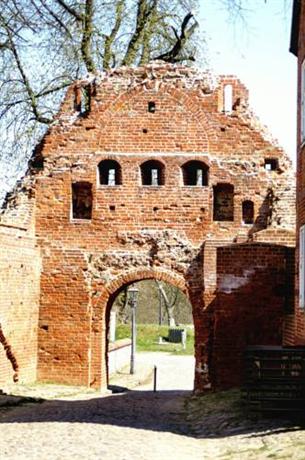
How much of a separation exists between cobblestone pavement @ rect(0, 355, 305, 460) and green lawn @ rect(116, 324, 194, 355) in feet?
79.2

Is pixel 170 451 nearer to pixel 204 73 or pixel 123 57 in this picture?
pixel 204 73

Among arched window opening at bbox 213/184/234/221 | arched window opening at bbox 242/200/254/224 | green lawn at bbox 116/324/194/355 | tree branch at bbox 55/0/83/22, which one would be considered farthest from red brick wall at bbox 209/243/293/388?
green lawn at bbox 116/324/194/355

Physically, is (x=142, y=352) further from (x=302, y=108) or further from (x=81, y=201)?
(x=302, y=108)

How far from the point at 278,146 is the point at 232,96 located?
5.22 feet

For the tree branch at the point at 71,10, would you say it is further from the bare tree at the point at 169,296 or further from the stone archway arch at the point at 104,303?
the bare tree at the point at 169,296

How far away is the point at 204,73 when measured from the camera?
2225 cm

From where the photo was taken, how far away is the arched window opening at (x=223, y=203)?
72.0ft

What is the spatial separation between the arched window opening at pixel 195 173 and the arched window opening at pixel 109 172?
1493 mm

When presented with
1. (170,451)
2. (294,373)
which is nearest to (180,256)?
(294,373)

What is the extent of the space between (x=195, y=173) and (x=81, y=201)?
107 inches

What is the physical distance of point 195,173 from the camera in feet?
73.2

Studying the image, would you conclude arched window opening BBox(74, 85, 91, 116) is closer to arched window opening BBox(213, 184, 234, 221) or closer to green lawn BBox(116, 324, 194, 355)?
arched window opening BBox(213, 184, 234, 221)

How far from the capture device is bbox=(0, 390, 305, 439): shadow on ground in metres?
13.0

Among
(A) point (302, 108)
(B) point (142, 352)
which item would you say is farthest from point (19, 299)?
(B) point (142, 352)
